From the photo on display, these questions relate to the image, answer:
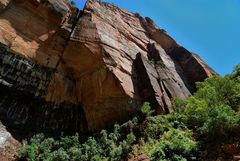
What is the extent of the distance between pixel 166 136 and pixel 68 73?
8607 mm

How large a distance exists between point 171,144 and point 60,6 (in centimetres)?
1360

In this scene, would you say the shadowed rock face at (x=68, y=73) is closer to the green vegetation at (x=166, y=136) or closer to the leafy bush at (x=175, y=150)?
the green vegetation at (x=166, y=136)

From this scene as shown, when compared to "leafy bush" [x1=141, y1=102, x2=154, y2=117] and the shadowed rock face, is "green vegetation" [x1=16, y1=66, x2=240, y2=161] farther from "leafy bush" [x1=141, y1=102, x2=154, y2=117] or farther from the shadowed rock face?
the shadowed rock face

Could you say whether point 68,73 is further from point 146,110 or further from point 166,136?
point 166,136

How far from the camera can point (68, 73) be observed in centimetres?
2041

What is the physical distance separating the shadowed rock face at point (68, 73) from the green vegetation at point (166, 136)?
1685 millimetres

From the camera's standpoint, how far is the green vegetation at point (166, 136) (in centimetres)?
1247

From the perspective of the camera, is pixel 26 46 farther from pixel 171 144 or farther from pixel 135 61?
pixel 171 144

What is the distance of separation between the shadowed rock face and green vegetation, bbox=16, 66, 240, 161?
168cm

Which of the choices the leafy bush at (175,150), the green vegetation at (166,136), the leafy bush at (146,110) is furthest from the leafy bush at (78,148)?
the leafy bush at (175,150)

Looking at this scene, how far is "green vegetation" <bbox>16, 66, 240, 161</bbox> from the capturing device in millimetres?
12469

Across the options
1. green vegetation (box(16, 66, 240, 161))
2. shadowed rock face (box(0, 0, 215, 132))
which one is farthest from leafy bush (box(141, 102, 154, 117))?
shadowed rock face (box(0, 0, 215, 132))

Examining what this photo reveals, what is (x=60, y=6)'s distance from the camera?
858 inches

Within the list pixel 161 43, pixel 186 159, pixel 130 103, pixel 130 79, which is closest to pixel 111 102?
pixel 130 103
